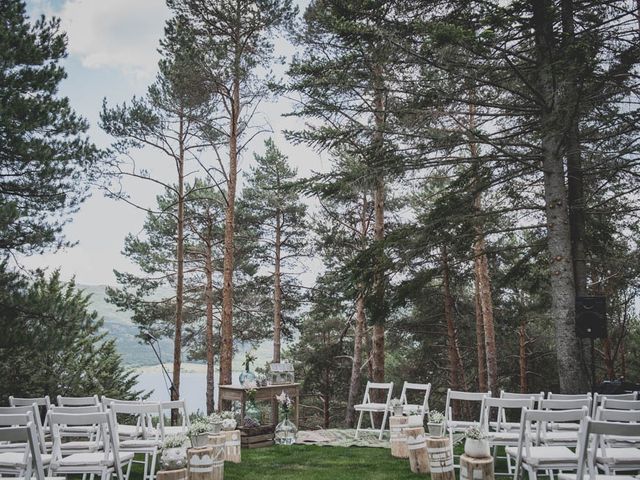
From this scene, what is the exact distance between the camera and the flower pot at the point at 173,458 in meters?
3.48

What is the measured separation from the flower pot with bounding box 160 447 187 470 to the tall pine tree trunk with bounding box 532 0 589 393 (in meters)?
4.46

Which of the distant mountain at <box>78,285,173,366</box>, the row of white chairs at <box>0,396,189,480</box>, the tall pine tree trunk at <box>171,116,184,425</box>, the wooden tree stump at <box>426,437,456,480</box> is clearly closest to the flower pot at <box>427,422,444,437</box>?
the wooden tree stump at <box>426,437,456,480</box>

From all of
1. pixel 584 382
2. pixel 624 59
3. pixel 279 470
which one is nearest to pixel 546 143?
pixel 624 59

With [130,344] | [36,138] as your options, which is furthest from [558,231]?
[130,344]

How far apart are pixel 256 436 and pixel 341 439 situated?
1157 millimetres

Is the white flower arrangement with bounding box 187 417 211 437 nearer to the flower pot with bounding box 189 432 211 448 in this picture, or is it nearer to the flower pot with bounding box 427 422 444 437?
the flower pot with bounding box 189 432 211 448

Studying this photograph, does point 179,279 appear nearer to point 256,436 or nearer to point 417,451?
point 256,436

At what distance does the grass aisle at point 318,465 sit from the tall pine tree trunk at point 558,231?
2.29 m

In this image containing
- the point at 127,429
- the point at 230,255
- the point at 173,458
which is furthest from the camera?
the point at 230,255

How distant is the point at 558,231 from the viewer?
620cm

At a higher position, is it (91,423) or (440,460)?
(91,423)

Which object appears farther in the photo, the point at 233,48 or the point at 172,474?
the point at 233,48

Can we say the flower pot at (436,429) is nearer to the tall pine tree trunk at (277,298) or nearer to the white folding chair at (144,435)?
the white folding chair at (144,435)

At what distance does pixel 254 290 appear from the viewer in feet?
48.8
